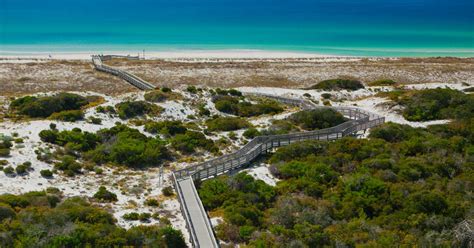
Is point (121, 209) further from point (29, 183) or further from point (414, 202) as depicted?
point (414, 202)

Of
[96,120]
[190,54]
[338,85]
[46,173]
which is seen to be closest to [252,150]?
[46,173]

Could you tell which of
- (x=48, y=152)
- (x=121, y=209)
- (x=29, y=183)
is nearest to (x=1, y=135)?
(x=48, y=152)

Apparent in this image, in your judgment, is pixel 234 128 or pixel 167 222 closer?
pixel 167 222

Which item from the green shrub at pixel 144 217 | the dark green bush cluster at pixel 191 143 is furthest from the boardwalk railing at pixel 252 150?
the dark green bush cluster at pixel 191 143

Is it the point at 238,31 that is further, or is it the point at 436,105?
the point at 238,31

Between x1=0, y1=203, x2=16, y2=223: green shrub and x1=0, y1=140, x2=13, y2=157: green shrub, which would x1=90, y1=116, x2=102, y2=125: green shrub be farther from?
x1=0, y1=203, x2=16, y2=223: green shrub

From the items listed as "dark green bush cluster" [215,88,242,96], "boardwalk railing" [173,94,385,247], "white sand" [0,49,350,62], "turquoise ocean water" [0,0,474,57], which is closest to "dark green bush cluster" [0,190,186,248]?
"boardwalk railing" [173,94,385,247]

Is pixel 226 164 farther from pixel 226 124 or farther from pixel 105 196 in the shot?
pixel 226 124
